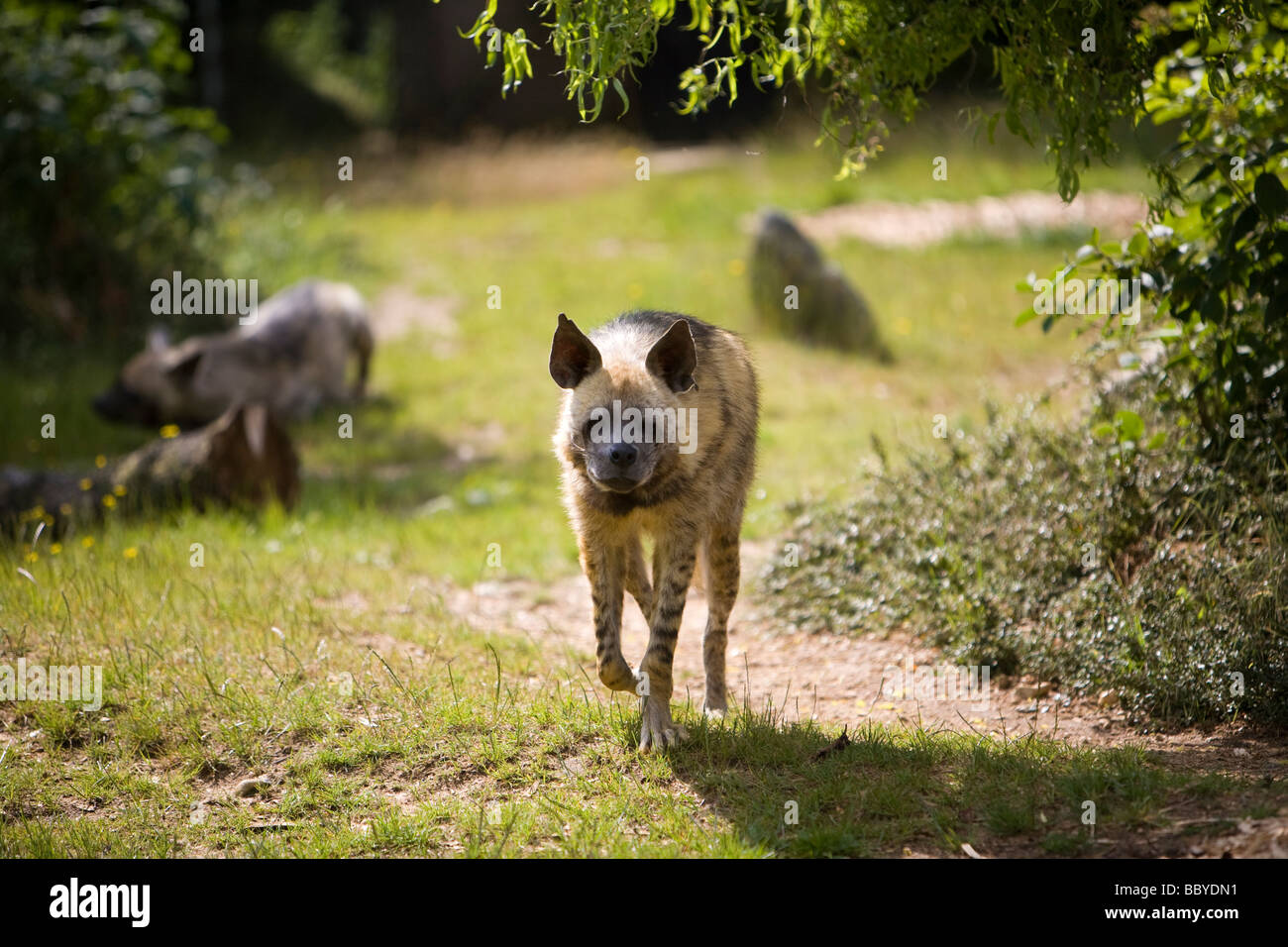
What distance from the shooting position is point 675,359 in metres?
5.04

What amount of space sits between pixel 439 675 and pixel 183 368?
20.9ft

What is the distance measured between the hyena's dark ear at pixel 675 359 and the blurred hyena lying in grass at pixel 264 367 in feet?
23.3

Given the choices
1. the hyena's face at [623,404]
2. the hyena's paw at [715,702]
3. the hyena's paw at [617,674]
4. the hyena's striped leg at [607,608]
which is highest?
the hyena's face at [623,404]

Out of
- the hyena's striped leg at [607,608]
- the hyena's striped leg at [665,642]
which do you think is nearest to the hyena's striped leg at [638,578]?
the hyena's striped leg at [607,608]

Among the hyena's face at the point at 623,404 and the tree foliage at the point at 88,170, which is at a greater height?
the tree foliage at the point at 88,170

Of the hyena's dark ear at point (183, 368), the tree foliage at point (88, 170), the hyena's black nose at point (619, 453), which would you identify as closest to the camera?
the hyena's black nose at point (619, 453)

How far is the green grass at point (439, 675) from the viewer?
14.4ft

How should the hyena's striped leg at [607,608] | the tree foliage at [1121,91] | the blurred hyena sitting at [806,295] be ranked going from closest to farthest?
the tree foliage at [1121,91] → the hyena's striped leg at [607,608] → the blurred hyena sitting at [806,295]

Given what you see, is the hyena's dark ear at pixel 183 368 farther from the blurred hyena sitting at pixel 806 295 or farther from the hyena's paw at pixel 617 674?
the hyena's paw at pixel 617 674

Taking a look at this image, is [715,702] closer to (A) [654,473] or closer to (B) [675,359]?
(A) [654,473]

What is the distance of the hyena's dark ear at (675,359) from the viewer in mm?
4914

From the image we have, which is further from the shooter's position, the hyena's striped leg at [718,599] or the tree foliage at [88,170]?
the tree foliage at [88,170]
